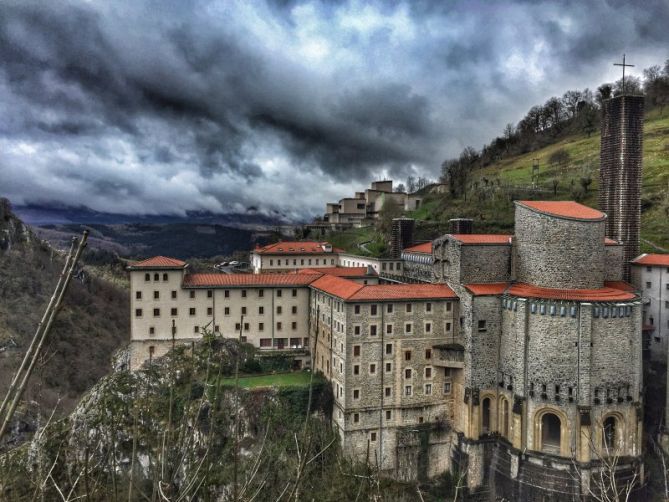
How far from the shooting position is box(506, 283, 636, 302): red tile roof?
3703 cm

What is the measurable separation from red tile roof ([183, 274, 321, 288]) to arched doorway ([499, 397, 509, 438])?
71.9 feet

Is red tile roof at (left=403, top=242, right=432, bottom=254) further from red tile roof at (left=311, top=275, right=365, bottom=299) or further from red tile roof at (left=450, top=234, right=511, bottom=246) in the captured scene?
red tile roof at (left=311, top=275, right=365, bottom=299)

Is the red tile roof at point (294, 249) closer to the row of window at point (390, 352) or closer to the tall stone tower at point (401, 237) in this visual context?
the tall stone tower at point (401, 237)

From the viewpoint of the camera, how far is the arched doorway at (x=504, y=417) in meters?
39.6

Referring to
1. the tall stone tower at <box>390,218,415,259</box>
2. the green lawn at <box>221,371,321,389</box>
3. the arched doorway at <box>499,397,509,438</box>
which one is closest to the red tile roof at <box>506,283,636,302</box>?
the arched doorway at <box>499,397,509,438</box>

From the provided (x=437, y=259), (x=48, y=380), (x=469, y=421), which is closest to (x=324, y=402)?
(x=469, y=421)

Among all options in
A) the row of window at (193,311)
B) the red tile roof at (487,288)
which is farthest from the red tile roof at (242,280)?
the red tile roof at (487,288)

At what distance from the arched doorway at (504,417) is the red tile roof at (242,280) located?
2191cm

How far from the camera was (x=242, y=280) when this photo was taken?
48688 mm

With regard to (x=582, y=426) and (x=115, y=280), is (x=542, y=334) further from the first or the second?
(x=115, y=280)

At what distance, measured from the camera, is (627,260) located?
4788 cm

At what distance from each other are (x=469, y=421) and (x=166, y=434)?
38.4 meters

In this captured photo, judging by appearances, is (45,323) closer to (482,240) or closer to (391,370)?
(391,370)

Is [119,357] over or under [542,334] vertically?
under
